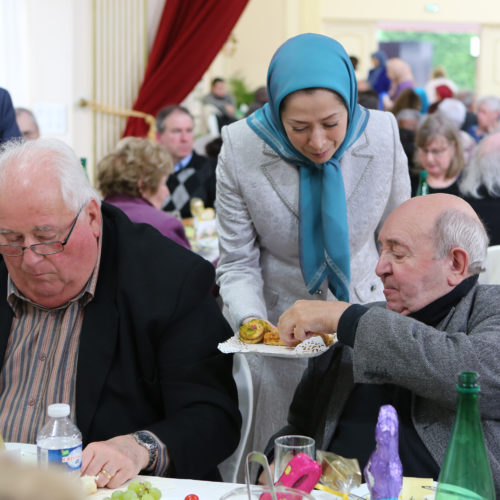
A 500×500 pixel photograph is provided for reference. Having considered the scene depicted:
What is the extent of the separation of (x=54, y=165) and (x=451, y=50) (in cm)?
1749

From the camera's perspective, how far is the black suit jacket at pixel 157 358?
1873 millimetres

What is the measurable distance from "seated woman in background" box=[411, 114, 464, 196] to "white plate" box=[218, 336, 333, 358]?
3134 mm

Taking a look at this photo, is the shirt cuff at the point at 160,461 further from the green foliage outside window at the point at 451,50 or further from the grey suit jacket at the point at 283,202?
the green foliage outside window at the point at 451,50

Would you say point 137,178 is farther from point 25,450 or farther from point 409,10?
point 409,10

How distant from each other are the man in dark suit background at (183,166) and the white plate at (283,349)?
352 centimetres

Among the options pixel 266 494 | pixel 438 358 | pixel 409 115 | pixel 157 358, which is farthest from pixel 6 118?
pixel 409 115

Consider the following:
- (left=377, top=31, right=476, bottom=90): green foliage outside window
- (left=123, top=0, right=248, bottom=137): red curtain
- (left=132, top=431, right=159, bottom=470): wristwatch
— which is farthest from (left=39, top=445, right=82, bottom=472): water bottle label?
(left=377, top=31, right=476, bottom=90): green foliage outside window

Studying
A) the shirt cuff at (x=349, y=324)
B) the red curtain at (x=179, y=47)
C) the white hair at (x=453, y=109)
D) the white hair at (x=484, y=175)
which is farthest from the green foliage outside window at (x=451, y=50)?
the shirt cuff at (x=349, y=324)

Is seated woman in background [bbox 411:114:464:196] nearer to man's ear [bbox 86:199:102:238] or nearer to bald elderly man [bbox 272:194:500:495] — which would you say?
bald elderly man [bbox 272:194:500:495]

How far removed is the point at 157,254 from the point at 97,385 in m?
0.39

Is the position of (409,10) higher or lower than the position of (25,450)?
higher

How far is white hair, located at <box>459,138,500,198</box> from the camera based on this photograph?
13.0ft

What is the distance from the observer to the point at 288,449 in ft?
4.51

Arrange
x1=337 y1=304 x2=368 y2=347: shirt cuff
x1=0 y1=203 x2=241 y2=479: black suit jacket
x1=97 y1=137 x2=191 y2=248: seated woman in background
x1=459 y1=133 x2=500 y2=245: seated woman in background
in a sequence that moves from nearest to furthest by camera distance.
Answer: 1. x1=337 y1=304 x2=368 y2=347: shirt cuff
2. x1=0 y1=203 x2=241 y2=479: black suit jacket
3. x1=97 y1=137 x2=191 y2=248: seated woman in background
4. x1=459 y1=133 x2=500 y2=245: seated woman in background
